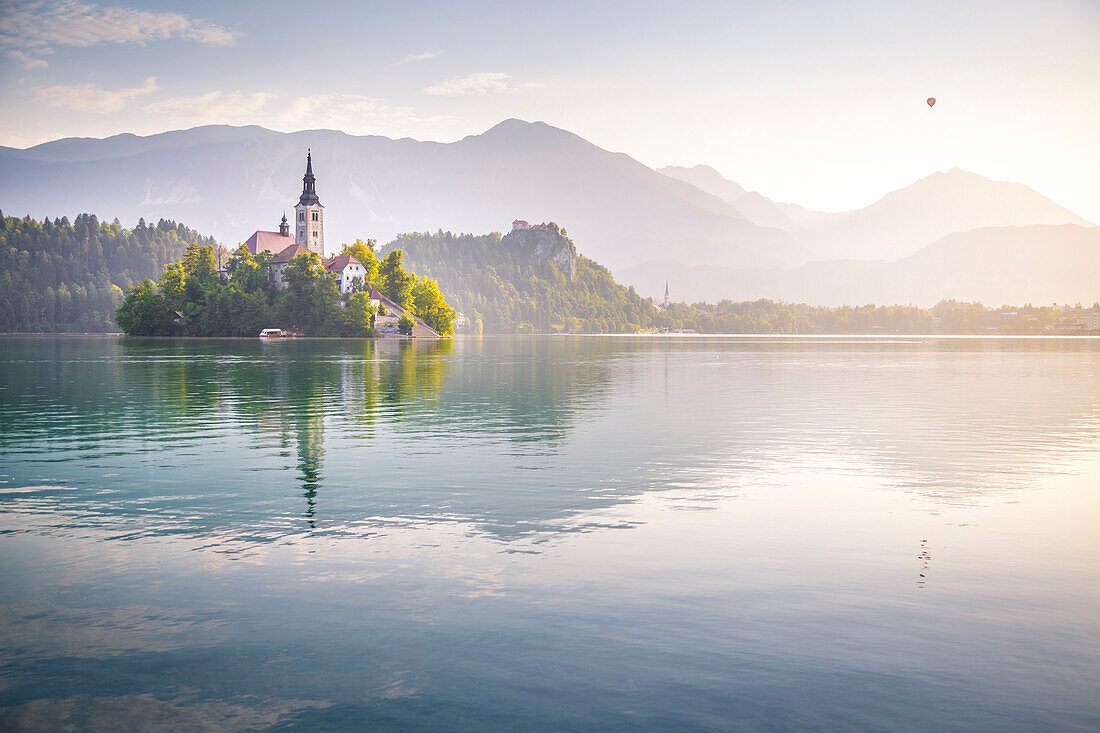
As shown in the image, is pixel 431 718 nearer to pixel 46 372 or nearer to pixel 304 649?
pixel 304 649

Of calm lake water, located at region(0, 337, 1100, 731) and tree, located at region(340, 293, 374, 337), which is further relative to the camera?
tree, located at region(340, 293, 374, 337)

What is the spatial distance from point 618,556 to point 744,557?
2.25 metres

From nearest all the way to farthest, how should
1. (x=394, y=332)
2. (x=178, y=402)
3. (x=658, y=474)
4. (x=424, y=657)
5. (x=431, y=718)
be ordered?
(x=431, y=718), (x=424, y=657), (x=658, y=474), (x=178, y=402), (x=394, y=332)

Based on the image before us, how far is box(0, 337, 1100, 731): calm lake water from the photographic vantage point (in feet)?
29.2

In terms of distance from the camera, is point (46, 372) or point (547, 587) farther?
point (46, 372)

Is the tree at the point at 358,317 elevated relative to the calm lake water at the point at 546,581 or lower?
elevated

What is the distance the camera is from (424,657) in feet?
32.5

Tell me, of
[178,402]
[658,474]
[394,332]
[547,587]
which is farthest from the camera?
[394,332]

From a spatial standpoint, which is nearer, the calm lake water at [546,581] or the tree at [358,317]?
the calm lake water at [546,581]

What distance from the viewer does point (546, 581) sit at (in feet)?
42.2

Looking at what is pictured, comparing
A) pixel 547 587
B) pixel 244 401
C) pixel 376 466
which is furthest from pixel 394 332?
pixel 547 587

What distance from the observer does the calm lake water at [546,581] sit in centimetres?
889

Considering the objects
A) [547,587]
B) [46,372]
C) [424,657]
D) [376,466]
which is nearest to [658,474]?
[376,466]

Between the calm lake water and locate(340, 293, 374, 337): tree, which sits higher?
locate(340, 293, 374, 337): tree
